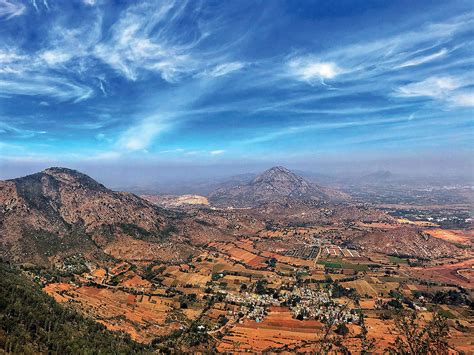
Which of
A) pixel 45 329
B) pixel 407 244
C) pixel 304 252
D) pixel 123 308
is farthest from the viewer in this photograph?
pixel 304 252

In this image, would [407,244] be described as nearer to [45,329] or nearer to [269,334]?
[269,334]

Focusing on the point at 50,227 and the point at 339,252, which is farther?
the point at 339,252

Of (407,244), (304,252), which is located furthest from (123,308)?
(407,244)

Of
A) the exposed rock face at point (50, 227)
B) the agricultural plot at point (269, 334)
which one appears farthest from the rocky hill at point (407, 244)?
the exposed rock face at point (50, 227)

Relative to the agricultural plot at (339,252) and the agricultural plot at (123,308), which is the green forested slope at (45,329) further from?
the agricultural plot at (339,252)

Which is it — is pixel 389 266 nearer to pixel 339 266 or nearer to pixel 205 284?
pixel 339 266

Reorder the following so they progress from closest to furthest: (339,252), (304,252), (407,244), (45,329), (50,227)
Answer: (45,329), (50,227), (407,244), (339,252), (304,252)

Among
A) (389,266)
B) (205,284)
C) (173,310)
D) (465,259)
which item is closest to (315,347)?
(173,310)

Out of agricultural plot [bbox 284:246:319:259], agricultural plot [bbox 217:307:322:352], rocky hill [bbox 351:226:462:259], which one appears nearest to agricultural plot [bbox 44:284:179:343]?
agricultural plot [bbox 217:307:322:352]

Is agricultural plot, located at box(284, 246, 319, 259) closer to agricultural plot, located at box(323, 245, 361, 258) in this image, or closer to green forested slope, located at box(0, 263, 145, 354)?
agricultural plot, located at box(323, 245, 361, 258)
